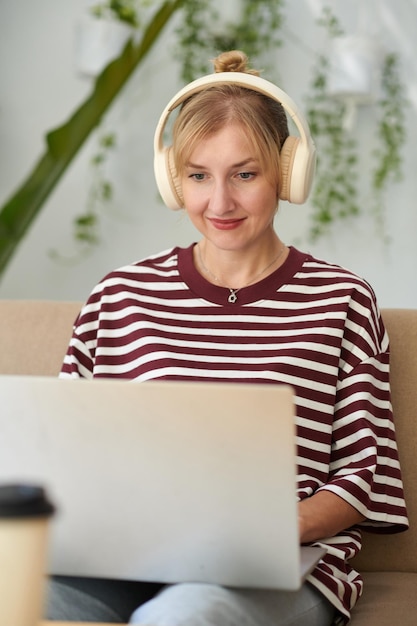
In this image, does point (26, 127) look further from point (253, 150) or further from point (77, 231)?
point (253, 150)

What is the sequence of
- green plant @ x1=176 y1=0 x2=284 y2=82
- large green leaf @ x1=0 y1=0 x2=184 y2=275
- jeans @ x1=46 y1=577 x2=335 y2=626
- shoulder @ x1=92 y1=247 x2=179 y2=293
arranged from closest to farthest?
large green leaf @ x1=0 y1=0 x2=184 y2=275
jeans @ x1=46 y1=577 x2=335 y2=626
shoulder @ x1=92 y1=247 x2=179 y2=293
green plant @ x1=176 y1=0 x2=284 y2=82

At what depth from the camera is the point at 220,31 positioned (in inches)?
120

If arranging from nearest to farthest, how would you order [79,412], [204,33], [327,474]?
[79,412] → [327,474] → [204,33]

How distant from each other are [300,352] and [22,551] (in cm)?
91

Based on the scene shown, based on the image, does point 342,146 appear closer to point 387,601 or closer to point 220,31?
point 220,31

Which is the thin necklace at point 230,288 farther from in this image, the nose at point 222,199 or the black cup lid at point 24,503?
the black cup lid at point 24,503

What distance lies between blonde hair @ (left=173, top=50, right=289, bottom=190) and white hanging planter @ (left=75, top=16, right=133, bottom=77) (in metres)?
1.41

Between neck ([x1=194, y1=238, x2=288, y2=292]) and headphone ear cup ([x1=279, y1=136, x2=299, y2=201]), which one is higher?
headphone ear cup ([x1=279, y1=136, x2=299, y2=201])

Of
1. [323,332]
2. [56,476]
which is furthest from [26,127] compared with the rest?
[56,476]

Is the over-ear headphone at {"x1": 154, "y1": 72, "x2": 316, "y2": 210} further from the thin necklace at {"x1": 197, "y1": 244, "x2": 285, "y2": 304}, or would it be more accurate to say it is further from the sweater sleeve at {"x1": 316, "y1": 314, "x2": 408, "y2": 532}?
the sweater sleeve at {"x1": 316, "y1": 314, "x2": 408, "y2": 532}

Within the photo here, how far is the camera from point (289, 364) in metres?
1.52

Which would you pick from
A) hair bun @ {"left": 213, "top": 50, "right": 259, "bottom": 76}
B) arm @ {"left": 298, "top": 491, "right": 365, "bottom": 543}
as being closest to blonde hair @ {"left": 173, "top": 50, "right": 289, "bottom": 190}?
hair bun @ {"left": 213, "top": 50, "right": 259, "bottom": 76}

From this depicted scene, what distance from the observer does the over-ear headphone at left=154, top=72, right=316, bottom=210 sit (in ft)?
4.95

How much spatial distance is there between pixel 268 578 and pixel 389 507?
0.60m
